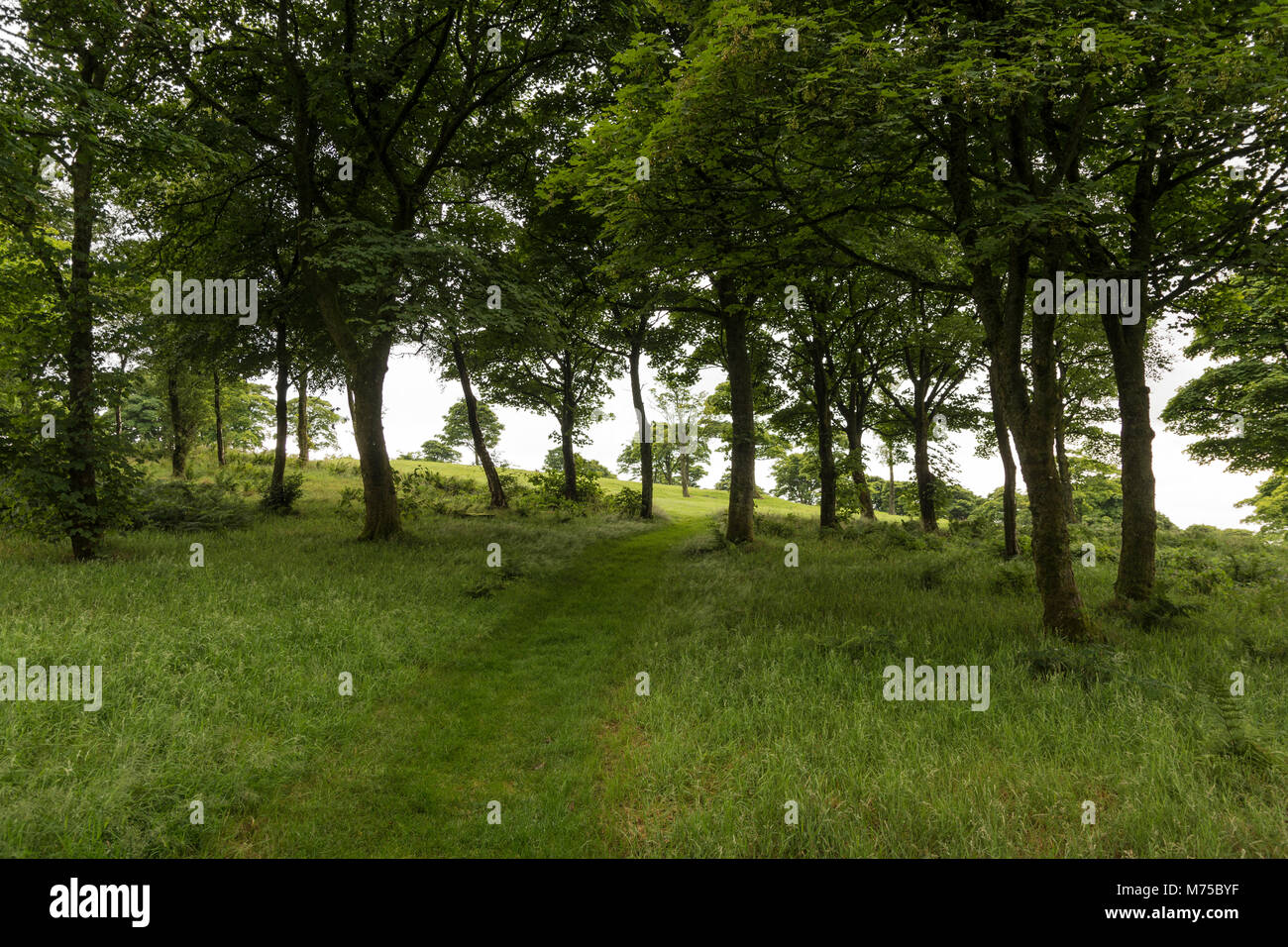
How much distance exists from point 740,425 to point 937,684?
11942mm

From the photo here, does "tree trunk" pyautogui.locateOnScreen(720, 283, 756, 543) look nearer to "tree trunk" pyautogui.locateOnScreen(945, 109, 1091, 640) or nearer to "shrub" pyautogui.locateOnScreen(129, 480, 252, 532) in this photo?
"tree trunk" pyautogui.locateOnScreen(945, 109, 1091, 640)

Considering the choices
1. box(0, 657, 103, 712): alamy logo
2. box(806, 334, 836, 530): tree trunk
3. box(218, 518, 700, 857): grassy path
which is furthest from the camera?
box(806, 334, 836, 530): tree trunk

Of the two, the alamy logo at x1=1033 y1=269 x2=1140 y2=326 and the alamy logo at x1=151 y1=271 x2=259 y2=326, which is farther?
the alamy logo at x1=151 y1=271 x2=259 y2=326

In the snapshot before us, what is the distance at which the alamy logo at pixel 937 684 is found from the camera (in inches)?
233

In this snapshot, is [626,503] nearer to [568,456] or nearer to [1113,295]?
[568,456]

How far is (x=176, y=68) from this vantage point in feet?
42.3

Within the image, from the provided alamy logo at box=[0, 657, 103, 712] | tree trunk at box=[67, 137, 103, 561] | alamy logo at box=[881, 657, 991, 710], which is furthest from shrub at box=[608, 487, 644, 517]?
alamy logo at box=[0, 657, 103, 712]

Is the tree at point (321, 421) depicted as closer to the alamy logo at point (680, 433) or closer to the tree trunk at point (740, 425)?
the alamy logo at point (680, 433)

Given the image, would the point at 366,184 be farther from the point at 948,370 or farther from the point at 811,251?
the point at 948,370

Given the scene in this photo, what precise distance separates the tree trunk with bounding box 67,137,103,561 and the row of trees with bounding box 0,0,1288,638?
71 millimetres

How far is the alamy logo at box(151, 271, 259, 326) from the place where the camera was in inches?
631

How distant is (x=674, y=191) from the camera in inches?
345
